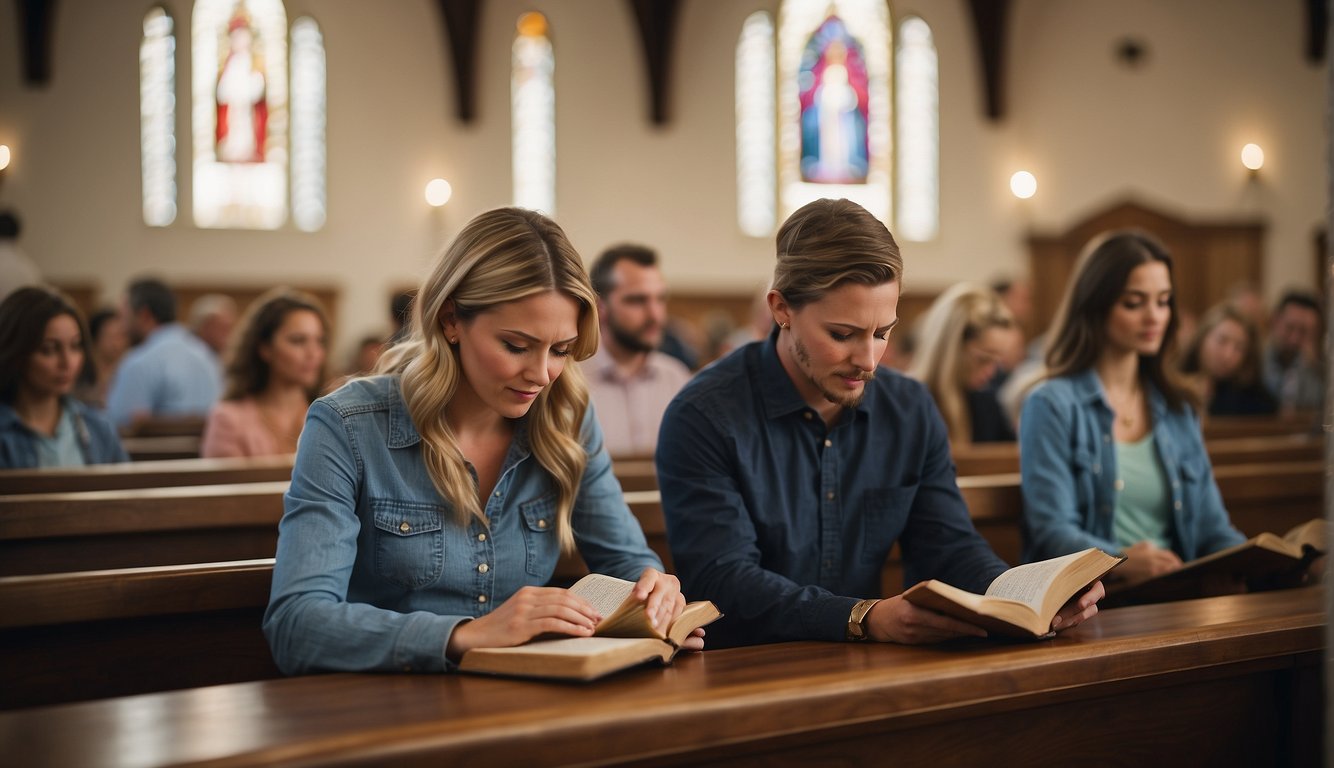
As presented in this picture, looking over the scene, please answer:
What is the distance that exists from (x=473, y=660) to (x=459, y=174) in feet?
34.6

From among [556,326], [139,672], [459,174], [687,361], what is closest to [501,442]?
[556,326]

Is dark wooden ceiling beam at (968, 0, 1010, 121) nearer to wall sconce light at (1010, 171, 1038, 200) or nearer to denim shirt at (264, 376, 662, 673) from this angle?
wall sconce light at (1010, 171, 1038, 200)

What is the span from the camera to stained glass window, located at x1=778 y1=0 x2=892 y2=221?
12477 millimetres

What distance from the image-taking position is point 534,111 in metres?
12.0

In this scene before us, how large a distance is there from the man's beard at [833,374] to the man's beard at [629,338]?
2.26m

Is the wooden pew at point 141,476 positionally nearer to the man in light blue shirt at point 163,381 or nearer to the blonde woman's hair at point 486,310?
the blonde woman's hair at point 486,310

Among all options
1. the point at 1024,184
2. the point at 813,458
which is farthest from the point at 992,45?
the point at 813,458

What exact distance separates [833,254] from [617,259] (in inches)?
97.6

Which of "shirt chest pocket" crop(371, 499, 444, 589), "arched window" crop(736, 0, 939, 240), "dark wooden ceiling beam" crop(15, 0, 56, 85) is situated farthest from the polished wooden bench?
"dark wooden ceiling beam" crop(15, 0, 56, 85)

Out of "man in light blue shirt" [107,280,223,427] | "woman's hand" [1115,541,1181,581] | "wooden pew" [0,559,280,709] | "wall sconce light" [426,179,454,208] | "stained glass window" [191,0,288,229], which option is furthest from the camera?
"wall sconce light" [426,179,454,208]

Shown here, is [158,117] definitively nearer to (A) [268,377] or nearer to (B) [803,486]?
(A) [268,377]

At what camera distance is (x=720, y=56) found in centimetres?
1227

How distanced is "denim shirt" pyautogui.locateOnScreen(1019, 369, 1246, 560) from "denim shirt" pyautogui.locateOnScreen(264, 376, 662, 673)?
1.14 m

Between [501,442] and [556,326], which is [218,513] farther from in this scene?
[556,326]
